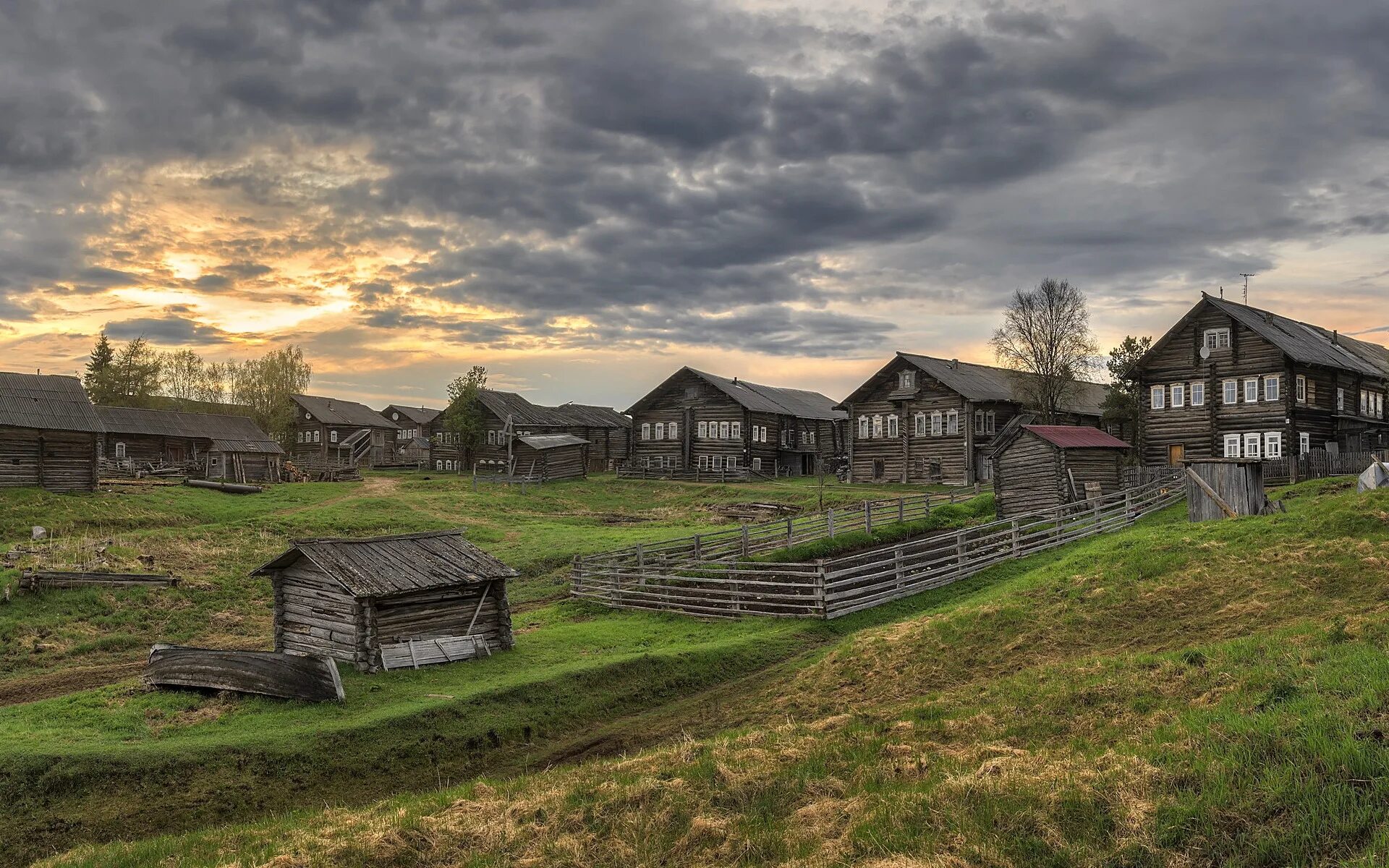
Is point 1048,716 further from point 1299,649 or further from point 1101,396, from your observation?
point 1101,396

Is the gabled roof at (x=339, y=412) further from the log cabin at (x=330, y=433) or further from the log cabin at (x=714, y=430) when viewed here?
the log cabin at (x=714, y=430)

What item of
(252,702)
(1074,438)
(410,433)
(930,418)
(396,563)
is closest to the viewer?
(252,702)

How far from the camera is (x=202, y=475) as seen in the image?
62719 millimetres

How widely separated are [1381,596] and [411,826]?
53.8 ft

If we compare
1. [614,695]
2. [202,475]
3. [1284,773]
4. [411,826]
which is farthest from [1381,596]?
[202,475]

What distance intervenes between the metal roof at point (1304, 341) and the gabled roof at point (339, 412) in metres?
78.7

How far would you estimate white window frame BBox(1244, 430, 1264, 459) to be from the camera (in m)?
44.9

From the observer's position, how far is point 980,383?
6197 cm

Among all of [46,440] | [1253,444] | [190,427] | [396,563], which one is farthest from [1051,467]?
[190,427]

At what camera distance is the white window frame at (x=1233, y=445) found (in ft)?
150

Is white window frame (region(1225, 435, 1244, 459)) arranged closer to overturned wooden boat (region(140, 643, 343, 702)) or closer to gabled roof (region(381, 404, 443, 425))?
overturned wooden boat (region(140, 643, 343, 702))

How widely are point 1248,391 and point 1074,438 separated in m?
15.9

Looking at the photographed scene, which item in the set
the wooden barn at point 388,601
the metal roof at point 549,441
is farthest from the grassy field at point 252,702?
the metal roof at point 549,441

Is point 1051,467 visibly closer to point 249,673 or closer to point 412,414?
point 249,673
